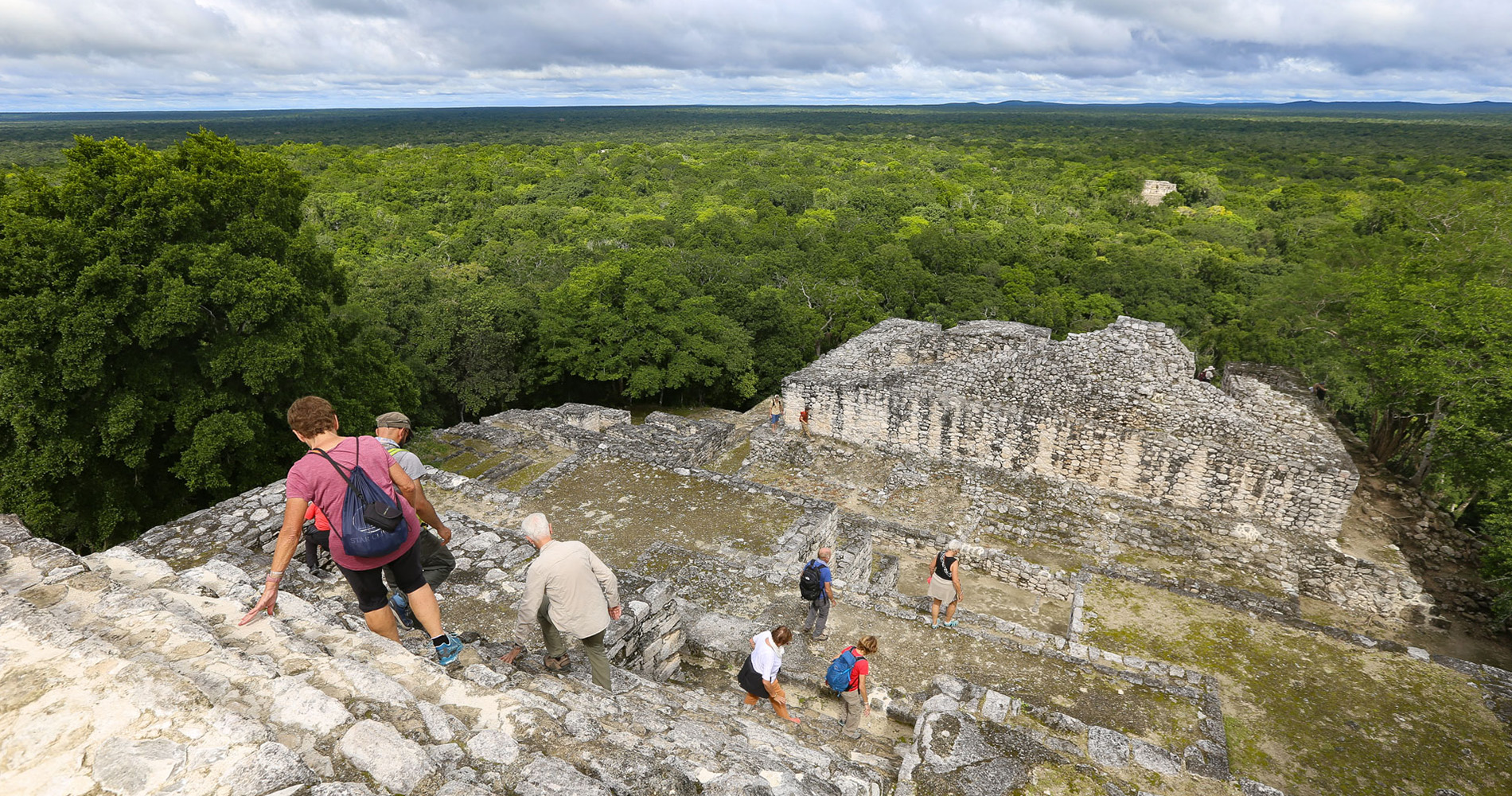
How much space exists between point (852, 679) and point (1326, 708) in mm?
5704

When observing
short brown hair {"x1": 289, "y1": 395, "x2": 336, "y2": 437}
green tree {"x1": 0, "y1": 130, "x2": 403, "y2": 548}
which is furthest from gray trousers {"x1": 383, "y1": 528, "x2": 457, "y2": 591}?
green tree {"x1": 0, "y1": 130, "x2": 403, "y2": 548}

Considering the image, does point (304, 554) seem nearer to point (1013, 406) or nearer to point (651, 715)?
point (651, 715)

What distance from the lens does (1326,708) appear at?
7.50 metres

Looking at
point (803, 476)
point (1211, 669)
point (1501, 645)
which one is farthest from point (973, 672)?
point (1501, 645)

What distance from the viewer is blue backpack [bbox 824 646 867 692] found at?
20.3 ft

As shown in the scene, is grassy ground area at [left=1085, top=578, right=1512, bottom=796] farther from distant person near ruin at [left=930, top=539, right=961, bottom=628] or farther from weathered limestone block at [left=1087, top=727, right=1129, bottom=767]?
distant person near ruin at [left=930, top=539, right=961, bottom=628]

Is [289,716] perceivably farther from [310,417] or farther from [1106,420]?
[1106,420]

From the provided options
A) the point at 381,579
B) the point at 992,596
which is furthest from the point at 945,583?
the point at 381,579

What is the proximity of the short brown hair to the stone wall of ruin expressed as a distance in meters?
10.6

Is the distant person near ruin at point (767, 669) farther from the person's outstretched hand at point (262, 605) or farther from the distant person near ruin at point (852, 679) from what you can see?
the person's outstretched hand at point (262, 605)

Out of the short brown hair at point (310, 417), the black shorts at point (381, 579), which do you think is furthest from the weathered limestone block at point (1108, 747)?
the short brown hair at point (310, 417)

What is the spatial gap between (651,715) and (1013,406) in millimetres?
10220

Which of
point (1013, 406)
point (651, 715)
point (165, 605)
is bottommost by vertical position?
point (1013, 406)

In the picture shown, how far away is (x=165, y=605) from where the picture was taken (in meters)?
4.23
